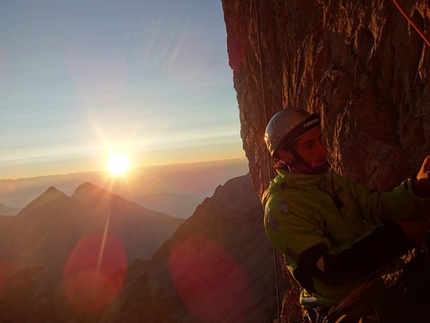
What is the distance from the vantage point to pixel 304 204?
480 cm

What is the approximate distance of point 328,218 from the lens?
4.84 m

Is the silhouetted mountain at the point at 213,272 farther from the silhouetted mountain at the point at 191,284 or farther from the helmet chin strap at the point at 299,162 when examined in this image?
the helmet chin strap at the point at 299,162

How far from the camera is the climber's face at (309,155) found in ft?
16.9

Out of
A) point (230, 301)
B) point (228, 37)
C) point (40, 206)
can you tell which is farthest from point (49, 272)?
point (228, 37)

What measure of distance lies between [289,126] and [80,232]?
487 ft

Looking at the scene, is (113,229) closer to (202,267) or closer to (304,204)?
(202,267)

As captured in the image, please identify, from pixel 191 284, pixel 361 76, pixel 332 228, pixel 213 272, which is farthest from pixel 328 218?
pixel 213 272

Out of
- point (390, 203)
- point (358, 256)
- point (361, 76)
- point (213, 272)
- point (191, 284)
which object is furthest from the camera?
point (213, 272)

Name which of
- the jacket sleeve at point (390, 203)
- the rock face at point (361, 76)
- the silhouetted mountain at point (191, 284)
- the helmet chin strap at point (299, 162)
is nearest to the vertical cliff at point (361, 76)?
the rock face at point (361, 76)

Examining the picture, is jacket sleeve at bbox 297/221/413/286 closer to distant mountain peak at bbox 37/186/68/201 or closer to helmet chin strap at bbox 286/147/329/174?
helmet chin strap at bbox 286/147/329/174

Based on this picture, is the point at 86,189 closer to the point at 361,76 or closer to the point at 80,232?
the point at 80,232

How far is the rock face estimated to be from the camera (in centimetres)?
695

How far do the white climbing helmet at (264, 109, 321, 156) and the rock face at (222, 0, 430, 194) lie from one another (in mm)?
2742

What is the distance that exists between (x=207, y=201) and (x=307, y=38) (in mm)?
69294
